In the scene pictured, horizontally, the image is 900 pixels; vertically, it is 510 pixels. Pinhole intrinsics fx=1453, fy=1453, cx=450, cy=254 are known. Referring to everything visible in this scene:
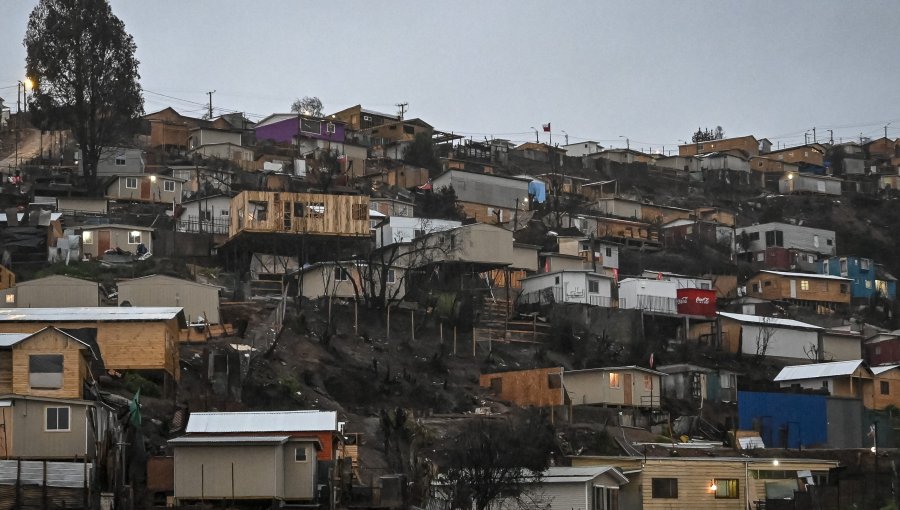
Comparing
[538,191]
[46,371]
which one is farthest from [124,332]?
[538,191]

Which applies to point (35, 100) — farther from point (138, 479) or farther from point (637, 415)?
point (138, 479)

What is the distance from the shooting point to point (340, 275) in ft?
237

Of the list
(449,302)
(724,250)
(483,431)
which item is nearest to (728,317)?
(449,302)

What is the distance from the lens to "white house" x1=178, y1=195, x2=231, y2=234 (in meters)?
79.8

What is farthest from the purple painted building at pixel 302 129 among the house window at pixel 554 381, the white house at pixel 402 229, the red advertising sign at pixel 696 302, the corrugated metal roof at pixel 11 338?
the corrugated metal roof at pixel 11 338

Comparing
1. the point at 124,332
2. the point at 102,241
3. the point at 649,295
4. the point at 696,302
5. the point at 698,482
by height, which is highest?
the point at 102,241

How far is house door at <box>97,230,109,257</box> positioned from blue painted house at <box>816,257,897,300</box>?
53011 millimetres

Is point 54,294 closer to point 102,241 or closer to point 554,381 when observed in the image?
point 102,241

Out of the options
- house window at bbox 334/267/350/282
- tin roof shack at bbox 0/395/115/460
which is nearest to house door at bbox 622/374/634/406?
house window at bbox 334/267/350/282

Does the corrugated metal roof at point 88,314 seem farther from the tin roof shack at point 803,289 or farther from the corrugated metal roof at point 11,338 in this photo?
the tin roof shack at point 803,289

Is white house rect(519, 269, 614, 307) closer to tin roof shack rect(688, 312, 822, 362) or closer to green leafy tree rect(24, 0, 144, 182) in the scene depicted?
tin roof shack rect(688, 312, 822, 362)

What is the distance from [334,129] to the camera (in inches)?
4412

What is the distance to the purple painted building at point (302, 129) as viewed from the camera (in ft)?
366

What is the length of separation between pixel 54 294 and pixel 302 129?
180 ft
